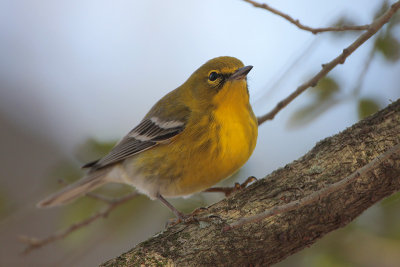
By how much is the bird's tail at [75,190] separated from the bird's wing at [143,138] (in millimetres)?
121

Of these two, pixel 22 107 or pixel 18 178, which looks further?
pixel 22 107

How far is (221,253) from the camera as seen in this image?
2781 millimetres

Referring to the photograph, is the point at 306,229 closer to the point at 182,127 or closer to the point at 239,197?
the point at 239,197

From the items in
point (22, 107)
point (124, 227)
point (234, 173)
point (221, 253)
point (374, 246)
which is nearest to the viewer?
point (221, 253)

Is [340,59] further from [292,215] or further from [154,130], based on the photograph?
[154,130]

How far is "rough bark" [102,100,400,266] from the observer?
9.14 feet

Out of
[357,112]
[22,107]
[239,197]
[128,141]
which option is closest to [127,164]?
[128,141]

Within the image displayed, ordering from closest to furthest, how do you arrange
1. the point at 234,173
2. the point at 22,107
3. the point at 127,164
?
the point at 234,173
the point at 127,164
the point at 22,107

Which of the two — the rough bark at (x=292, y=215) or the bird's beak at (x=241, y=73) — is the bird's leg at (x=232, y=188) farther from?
the bird's beak at (x=241, y=73)

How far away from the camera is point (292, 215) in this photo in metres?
2.82

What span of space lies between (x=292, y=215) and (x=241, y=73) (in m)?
1.76

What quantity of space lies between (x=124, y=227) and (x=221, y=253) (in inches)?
71.5

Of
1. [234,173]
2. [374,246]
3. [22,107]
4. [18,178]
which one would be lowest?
[374,246]

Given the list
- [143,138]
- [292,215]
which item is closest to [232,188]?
[143,138]
